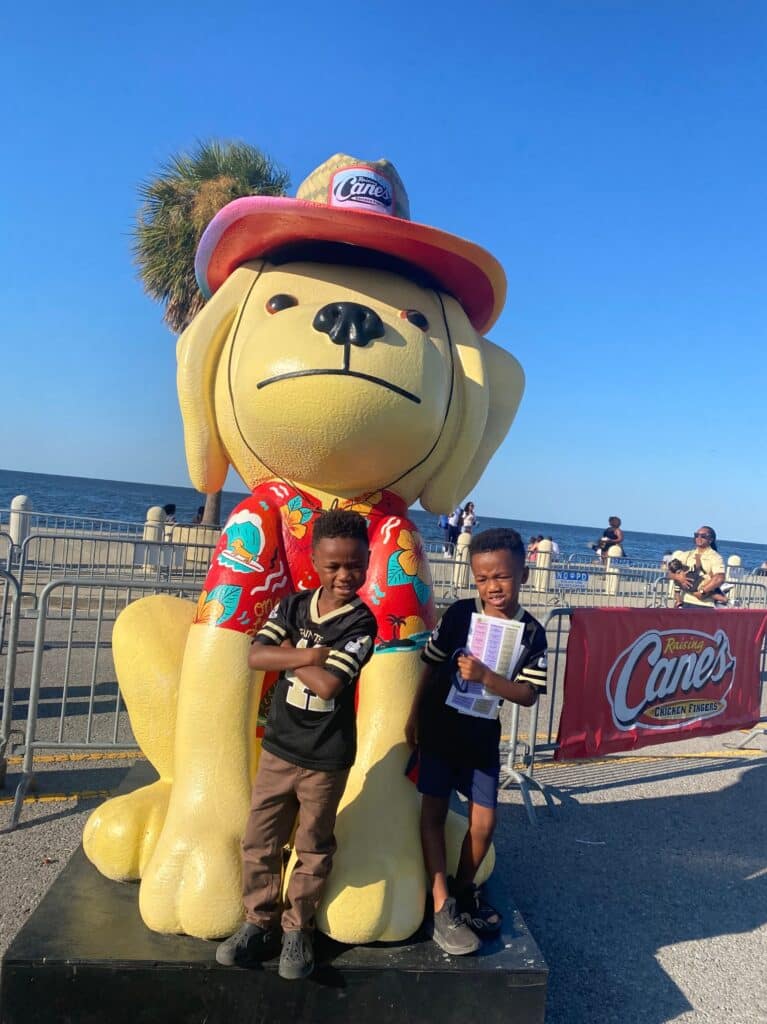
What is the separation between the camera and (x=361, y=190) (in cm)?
289

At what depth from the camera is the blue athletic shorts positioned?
96.2 inches

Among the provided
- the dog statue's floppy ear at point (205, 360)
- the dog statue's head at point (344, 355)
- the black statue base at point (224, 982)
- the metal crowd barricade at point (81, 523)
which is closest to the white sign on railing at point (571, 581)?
the metal crowd barricade at point (81, 523)

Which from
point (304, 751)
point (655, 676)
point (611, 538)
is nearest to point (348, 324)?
point (304, 751)

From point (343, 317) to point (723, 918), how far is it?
10.0ft

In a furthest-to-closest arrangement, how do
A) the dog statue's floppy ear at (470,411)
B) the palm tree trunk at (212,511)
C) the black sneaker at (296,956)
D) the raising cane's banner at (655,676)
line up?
the palm tree trunk at (212,511) < the raising cane's banner at (655,676) < the dog statue's floppy ear at (470,411) < the black sneaker at (296,956)

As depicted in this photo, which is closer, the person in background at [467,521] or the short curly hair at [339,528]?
the short curly hair at [339,528]

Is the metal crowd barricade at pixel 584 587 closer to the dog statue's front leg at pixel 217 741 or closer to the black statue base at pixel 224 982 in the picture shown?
the dog statue's front leg at pixel 217 741

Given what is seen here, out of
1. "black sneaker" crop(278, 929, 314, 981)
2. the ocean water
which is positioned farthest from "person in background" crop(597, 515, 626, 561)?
"black sneaker" crop(278, 929, 314, 981)

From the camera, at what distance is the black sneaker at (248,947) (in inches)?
80.8

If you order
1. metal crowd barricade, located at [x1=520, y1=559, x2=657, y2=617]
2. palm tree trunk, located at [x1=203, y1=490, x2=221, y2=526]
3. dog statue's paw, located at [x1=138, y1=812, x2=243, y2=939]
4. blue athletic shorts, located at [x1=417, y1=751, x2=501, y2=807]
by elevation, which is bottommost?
dog statue's paw, located at [x1=138, y1=812, x2=243, y2=939]

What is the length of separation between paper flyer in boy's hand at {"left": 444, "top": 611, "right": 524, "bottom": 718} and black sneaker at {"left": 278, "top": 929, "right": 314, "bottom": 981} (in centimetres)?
82

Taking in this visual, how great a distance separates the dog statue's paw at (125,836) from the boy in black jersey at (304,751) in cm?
50

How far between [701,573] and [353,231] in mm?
7711

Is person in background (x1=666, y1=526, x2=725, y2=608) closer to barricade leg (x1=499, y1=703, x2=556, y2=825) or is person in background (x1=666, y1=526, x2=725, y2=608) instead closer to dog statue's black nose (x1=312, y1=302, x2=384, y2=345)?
barricade leg (x1=499, y1=703, x2=556, y2=825)
